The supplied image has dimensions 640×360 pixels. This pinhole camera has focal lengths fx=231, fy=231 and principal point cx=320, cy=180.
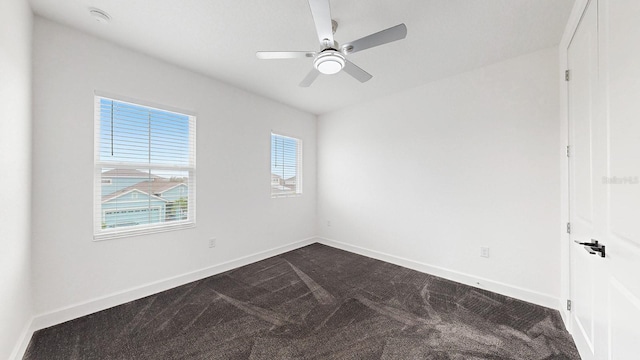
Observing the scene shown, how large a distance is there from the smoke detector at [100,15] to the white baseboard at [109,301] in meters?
2.57

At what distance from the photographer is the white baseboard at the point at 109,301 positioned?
187 cm

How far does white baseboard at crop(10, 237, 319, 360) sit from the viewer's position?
73.8 inches

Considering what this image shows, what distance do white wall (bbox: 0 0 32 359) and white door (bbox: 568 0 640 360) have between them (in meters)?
3.36

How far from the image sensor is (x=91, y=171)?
7.35 feet

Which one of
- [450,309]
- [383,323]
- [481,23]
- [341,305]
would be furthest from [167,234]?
[481,23]

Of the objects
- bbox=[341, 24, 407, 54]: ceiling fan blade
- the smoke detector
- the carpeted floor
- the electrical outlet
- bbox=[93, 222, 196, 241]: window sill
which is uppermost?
the smoke detector

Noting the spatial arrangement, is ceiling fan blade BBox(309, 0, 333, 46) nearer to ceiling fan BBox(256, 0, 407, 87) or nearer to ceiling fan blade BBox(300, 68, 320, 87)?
ceiling fan BBox(256, 0, 407, 87)

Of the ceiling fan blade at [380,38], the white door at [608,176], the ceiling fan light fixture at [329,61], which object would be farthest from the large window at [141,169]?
the white door at [608,176]

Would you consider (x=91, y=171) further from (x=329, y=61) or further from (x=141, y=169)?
(x=329, y=61)

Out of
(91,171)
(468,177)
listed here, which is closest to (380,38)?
(468,177)

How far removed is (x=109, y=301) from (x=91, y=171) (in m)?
1.30

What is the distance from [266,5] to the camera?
184 centimetres

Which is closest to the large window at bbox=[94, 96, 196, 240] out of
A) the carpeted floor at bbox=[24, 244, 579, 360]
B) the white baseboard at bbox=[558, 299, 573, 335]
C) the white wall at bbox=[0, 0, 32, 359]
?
the white wall at bbox=[0, 0, 32, 359]

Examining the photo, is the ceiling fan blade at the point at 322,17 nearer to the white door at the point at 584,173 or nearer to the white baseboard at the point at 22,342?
the white door at the point at 584,173
